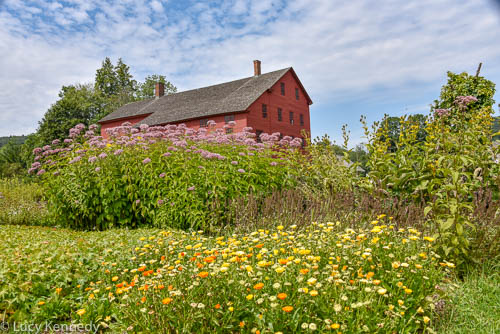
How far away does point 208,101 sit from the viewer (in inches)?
1106

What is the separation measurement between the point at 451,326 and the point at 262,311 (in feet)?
5.03

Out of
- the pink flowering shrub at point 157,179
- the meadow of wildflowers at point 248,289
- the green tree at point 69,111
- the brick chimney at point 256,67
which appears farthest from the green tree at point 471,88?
the green tree at point 69,111

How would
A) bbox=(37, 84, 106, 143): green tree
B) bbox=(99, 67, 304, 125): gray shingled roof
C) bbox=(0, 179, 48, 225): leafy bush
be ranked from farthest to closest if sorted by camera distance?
bbox=(37, 84, 106, 143): green tree < bbox=(99, 67, 304, 125): gray shingled roof < bbox=(0, 179, 48, 225): leafy bush

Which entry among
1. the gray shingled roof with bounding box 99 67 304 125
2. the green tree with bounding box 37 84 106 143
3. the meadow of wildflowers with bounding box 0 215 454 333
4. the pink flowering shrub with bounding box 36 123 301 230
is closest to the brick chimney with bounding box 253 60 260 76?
the gray shingled roof with bounding box 99 67 304 125

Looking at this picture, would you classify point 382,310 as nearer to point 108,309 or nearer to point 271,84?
point 108,309

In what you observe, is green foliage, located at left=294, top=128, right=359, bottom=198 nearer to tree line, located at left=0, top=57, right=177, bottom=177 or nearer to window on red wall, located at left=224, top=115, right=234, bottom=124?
window on red wall, located at left=224, top=115, right=234, bottom=124

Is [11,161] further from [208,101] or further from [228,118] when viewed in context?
[228,118]

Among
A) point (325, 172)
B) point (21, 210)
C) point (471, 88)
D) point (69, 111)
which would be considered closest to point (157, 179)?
point (325, 172)

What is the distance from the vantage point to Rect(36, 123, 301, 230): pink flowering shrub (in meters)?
5.98

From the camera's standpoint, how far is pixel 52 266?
3479 millimetres

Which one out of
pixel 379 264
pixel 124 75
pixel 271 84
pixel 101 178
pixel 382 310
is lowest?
pixel 382 310

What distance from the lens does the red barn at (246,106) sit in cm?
2466

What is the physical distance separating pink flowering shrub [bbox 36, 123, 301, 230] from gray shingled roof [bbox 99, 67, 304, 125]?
16757 millimetres

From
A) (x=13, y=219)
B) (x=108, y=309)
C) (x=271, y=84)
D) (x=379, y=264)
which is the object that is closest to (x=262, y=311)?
(x=379, y=264)
